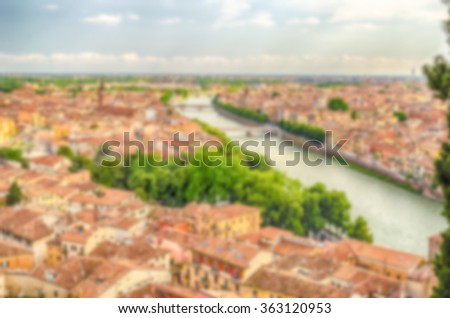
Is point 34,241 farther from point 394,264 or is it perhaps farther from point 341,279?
point 394,264

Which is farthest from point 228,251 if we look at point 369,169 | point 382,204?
point 369,169

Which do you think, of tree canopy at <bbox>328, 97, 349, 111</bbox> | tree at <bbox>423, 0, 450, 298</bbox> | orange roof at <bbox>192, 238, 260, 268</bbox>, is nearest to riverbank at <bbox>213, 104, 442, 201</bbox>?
tree canopy at <bbox>328, 97, 349, 111</bbox>

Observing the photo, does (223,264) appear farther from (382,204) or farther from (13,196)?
(382,204)

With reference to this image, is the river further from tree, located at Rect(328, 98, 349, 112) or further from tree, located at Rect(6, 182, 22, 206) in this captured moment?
tree, located at Rect(6, 182, 22, 206)

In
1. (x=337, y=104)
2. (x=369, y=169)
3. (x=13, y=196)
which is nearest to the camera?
(x=13, y=196)

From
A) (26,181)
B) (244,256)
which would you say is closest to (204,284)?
(244,256)

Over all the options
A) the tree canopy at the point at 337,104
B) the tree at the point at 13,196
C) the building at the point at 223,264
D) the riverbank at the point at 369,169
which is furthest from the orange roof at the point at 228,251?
the tree canopy at the point at 337,104
